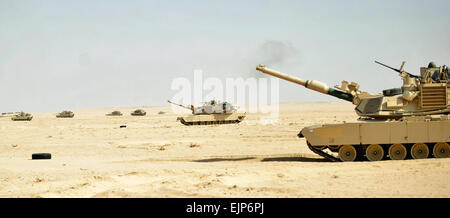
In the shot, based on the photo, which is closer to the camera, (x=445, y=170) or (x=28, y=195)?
(x=28, y=195)

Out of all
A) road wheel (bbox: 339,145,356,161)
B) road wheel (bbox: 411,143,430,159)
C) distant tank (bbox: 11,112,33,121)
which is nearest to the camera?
road wheel (bbox: 411,143,430,159)

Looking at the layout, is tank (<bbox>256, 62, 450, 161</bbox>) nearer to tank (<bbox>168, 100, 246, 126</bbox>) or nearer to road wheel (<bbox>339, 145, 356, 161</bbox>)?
road wheel (<bbox>339, 145, 356, 161</bbox>)

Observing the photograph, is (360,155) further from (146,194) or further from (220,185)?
(146,194)

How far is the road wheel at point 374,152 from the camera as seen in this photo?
1642cm

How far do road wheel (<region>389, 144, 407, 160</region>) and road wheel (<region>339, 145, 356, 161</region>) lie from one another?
3.73 feet

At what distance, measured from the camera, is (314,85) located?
692 inches

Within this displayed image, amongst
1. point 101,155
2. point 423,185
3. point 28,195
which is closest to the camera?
point 28,195

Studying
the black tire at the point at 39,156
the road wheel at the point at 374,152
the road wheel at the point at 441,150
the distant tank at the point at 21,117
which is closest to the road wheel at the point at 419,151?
the road wheel at the point at 441,150

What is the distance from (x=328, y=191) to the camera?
11.3 metres

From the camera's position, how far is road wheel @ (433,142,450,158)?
16391 mm

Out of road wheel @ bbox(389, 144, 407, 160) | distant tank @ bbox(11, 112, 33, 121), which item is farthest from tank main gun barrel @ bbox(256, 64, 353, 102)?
distant tank @ bbox(11, 112, 33, 121)
